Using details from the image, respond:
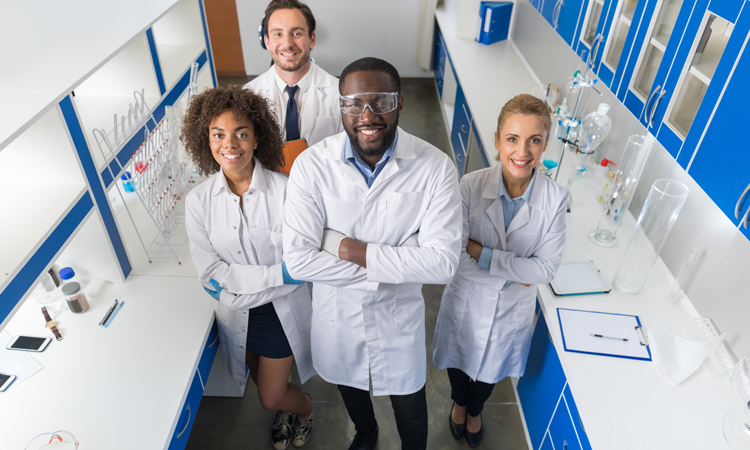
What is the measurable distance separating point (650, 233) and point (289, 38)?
182 cm

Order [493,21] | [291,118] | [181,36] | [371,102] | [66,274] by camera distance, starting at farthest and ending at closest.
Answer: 1. [493,21]
2. [181,36]
3. [291,118]
4. [66,274]
5. [371,102]

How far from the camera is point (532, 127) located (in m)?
1.67

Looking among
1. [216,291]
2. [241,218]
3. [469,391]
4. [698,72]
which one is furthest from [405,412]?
[698,72]

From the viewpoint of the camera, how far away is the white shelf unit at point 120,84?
2426mm

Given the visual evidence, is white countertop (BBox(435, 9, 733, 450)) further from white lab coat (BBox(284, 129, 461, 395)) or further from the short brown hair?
the short brown hair

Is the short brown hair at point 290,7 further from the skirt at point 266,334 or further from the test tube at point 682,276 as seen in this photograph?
the test tube at point 682,276

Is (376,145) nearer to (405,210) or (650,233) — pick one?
(405,210)

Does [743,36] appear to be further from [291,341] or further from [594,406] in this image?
[291,341]

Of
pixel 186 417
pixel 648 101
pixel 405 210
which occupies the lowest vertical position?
pixel 186 417

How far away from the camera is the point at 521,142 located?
1688 mm

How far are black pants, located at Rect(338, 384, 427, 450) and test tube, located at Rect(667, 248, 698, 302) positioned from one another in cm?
109

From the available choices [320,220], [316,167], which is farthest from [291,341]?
[316,167]

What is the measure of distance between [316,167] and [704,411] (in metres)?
1.50

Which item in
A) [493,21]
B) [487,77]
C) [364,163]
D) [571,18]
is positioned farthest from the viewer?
[493,21]
